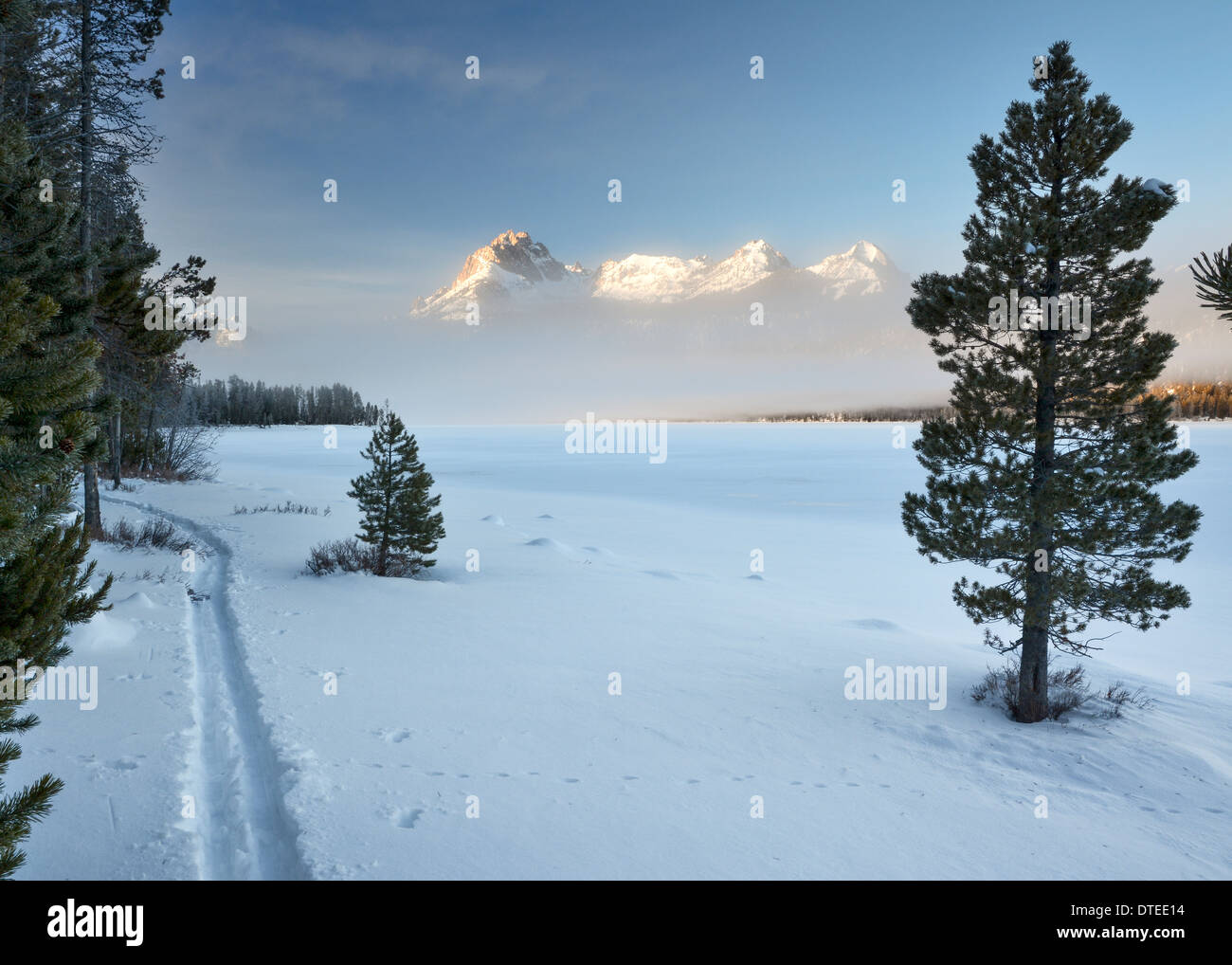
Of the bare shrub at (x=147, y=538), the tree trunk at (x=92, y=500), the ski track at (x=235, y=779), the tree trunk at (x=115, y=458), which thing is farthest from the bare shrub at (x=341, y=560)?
the tree trunk at (x=115, y=458)

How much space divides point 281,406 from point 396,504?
448 feet

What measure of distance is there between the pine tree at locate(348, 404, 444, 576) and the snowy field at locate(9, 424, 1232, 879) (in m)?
0.98

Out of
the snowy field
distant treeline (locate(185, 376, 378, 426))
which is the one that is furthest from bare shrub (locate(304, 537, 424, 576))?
distant treeline (locate(185, 376, 378, 426))

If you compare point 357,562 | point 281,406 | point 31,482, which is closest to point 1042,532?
point 31,482

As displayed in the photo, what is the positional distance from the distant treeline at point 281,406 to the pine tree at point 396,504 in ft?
353

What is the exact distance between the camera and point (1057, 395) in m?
7.62

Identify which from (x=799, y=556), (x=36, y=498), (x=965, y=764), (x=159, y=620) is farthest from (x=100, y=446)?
(x=799, y=556)

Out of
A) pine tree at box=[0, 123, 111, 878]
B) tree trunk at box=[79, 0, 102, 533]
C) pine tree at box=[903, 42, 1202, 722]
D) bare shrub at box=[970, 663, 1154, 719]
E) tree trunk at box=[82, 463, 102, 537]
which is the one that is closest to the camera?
pine tree at box=[0, 123, 111, 878]

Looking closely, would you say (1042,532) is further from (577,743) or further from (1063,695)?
(577,743)

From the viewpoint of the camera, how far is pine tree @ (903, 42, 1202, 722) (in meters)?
7.19

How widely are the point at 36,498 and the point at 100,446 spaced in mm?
791

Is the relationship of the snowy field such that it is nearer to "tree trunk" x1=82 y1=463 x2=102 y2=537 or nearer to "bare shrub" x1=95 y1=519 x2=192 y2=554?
"bare shrub" x1=95 y1=519 x2=192 y2=554

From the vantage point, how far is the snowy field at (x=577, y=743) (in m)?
4.59
